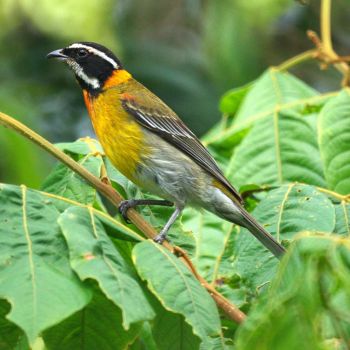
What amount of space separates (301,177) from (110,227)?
1652mm

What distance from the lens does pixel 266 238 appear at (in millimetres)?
3658

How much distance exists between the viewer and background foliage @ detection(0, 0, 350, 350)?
228 cm

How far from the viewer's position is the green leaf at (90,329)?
296 cm

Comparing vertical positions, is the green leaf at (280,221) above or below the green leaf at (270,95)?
below

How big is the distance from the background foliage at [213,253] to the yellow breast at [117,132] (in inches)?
10.0

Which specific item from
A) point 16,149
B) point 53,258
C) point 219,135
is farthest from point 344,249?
point 16,149

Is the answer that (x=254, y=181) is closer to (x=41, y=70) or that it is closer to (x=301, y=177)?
(x=301, y=177)

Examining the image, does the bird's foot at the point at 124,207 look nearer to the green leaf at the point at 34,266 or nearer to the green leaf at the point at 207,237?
the green leaf at the point at 34,266

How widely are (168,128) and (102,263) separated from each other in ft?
8.12

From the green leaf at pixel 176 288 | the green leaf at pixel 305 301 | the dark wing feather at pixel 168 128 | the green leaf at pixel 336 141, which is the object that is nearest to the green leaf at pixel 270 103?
the dark wing feather at pixel 168 128

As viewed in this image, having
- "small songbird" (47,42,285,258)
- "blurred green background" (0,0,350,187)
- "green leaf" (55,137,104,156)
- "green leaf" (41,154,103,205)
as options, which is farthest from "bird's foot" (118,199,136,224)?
"blurred green background" (0,0,350,187)

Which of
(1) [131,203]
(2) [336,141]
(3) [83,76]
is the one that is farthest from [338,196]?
(3) [83,76]

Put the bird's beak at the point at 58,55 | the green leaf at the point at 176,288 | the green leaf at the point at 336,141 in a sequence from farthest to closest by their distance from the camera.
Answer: the bird's beak at the point at 58,55 → the green leaf at the point at 336,141 → the green leaf at the point at 176,288

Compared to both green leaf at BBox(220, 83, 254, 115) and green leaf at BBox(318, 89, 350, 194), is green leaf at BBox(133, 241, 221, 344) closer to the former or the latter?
green leaf at BBox(318, 89, 350, 194)
